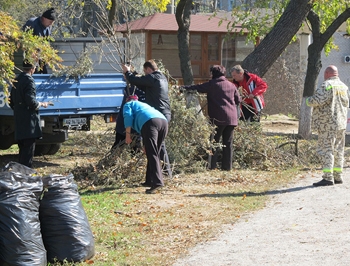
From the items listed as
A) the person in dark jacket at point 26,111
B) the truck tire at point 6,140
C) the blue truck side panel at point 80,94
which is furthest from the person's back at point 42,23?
the truck tire at point 6,140

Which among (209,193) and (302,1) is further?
(302,1)

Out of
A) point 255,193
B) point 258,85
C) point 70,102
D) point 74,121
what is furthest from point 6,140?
point 255,193

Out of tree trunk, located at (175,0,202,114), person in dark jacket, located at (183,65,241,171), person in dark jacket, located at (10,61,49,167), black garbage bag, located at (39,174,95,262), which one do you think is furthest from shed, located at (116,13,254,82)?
black garbage bag, located at (39,174,95,262)

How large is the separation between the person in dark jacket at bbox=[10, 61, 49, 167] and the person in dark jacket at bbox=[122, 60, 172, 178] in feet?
4.50

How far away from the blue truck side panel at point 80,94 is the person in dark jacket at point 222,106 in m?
1.45

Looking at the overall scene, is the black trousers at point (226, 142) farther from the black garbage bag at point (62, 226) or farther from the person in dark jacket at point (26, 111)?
the black garbage bag at point (62, 226)

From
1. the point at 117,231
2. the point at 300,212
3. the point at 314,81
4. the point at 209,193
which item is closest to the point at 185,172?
the point at 209,193

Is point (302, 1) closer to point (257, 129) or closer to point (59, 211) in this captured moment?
point (257, 129)

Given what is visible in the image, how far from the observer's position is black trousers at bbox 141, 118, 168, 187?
9094mm

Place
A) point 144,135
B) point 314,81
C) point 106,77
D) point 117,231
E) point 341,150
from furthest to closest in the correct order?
point 314,81 < point 106,77 < point 341,150 < point 144,135 < point 117,231

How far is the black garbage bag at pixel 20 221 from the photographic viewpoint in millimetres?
5637

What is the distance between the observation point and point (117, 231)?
7387 mm

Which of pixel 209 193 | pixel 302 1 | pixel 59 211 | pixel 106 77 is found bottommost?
pixel 209 193

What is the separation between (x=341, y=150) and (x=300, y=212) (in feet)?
6.87
